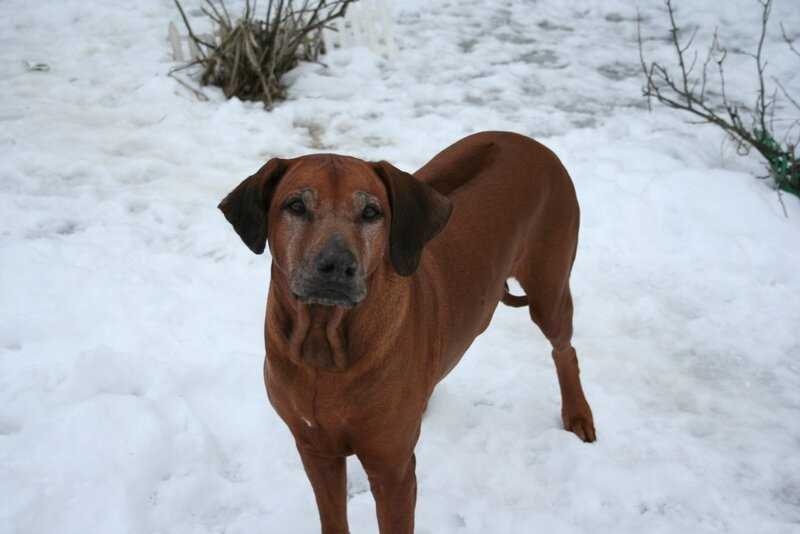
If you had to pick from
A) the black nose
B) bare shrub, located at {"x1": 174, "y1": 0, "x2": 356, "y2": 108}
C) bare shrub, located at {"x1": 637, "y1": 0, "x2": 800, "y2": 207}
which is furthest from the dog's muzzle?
bare shrub, located at {"x1": 174, "y1": 0, "x2": 356, "y2": 108}

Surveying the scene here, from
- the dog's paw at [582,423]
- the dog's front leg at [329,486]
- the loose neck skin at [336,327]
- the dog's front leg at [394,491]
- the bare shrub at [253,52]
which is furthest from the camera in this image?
the bare shrub at [253,52]

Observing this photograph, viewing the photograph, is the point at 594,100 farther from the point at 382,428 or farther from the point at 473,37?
the point at 382,428

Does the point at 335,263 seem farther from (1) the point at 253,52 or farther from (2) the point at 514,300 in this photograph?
(1) the point at 253,52

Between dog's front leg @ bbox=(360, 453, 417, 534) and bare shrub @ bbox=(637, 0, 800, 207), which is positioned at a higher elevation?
bare shrub @ bbox=(637, 0, 800, 207)

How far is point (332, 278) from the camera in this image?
1915 millimetres

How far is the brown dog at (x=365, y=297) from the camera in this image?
2039 mm

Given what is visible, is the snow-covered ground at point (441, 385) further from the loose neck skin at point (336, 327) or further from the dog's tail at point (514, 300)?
the loose neck skin at point (336, 327)

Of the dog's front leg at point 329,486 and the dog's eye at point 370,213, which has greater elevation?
the dog's eye at point 370,213

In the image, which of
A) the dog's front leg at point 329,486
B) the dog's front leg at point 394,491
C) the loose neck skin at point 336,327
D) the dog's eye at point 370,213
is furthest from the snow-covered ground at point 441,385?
the dog's eye at point 370,213

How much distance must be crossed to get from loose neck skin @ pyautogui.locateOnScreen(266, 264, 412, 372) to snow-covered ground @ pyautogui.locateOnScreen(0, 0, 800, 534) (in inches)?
40.9

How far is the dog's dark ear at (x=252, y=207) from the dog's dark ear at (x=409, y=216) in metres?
0.32

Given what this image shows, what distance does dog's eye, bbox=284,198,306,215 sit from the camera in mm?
2055

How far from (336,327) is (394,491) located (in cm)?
63

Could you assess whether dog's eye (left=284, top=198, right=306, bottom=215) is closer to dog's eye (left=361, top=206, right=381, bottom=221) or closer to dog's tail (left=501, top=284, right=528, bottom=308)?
dog's eye (left=361, top=206, right=381, bottom=221)
